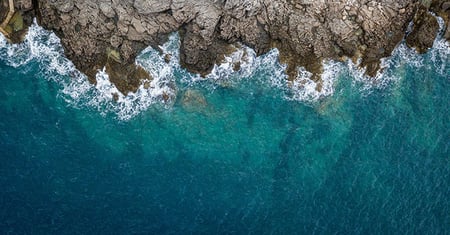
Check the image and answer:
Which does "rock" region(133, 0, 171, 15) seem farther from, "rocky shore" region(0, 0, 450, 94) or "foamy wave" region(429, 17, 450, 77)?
"foamy wave" region(429, 17, 450, 77)

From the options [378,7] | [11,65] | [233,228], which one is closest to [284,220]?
[233,228]

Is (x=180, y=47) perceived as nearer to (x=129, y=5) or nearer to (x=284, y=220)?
(x=129, y=5)

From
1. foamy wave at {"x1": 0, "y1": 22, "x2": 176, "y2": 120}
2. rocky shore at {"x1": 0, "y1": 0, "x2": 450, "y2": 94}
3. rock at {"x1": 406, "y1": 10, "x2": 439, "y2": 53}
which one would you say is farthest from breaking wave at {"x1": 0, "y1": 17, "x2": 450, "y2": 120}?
rock at {"x1": 406, "y1": 10, "x2": 439, "y2": 53}

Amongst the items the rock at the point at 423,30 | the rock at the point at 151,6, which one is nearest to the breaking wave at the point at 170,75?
the rock at the point at 423,30

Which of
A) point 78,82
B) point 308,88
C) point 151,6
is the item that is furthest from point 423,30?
point 78,82

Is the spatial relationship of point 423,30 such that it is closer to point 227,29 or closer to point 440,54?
point 440,54
